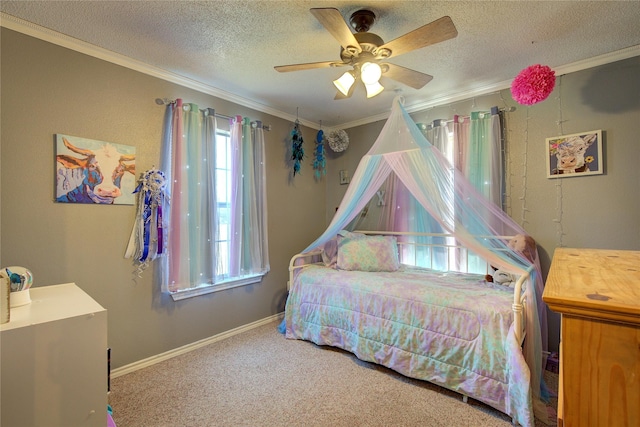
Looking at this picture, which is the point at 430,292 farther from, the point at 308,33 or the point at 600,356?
the point at 308,33

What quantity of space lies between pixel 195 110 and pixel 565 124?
10.9ft

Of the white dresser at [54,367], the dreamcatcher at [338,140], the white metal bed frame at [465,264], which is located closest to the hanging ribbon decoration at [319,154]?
the dreamcatcher at [338,140]

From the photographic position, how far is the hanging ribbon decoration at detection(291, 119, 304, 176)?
3.69 metres

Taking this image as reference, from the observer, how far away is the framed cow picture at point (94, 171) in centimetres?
212

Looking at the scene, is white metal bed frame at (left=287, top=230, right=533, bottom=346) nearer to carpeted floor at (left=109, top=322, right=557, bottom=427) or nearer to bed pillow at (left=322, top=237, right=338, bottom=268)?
bed pillow at (left=322, top=237, right=338, bottom=268)

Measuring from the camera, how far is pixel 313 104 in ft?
11.2

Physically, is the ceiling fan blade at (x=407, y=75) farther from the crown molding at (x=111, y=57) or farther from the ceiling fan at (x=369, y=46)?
the crown molding at (x=111, y=57)

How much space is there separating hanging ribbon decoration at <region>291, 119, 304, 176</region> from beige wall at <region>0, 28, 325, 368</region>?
2.84 ft

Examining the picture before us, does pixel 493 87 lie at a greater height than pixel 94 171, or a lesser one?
greater

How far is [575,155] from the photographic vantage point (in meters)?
2.48

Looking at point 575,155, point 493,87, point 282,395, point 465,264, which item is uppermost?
point 493,87

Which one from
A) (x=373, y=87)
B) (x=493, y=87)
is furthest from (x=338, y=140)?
(x=373, y=87)

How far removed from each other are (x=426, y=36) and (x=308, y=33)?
0.88m

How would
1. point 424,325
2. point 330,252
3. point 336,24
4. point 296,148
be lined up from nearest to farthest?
point 336,24 → point 424,325 → point 330,252 → point 296,148
